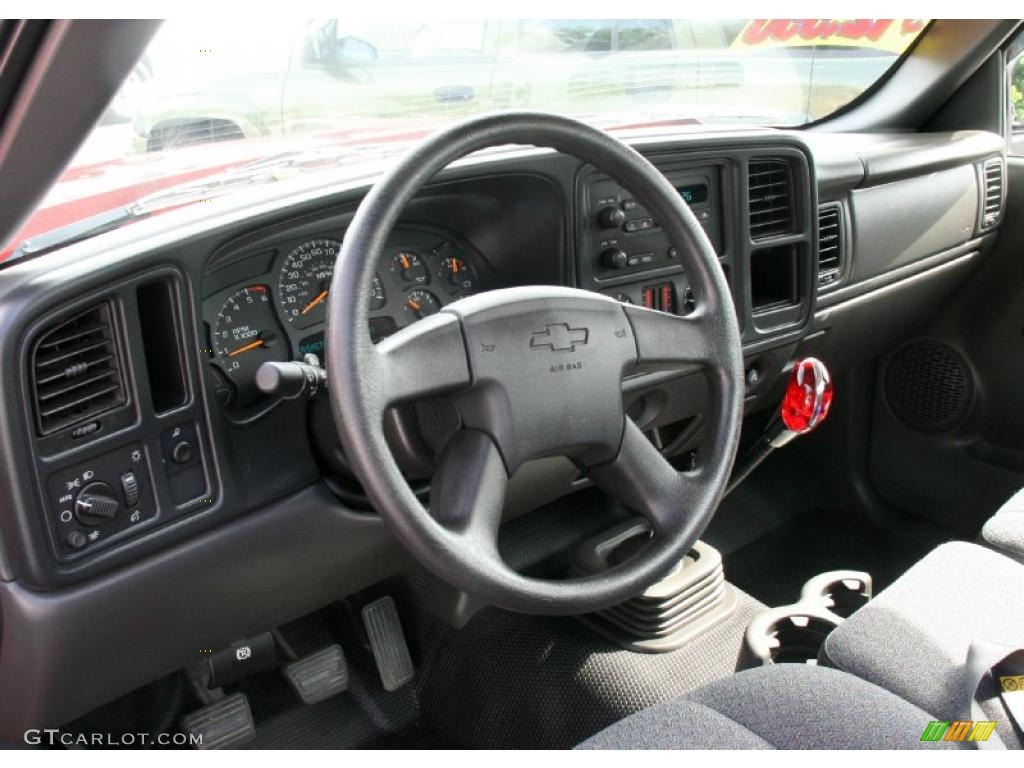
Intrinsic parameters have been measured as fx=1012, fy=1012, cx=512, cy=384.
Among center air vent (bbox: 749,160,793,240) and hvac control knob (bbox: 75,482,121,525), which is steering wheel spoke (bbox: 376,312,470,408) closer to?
hvac control knob (bbox: 75,482,121,525)

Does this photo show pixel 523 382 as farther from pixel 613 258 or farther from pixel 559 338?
pixel 613 258

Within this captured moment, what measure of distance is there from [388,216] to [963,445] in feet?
6.96

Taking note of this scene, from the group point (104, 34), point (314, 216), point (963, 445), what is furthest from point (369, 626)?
point (963, 445)

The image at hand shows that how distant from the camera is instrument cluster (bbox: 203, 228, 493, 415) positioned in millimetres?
1475

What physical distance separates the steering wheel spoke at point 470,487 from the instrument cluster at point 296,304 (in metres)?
0.35

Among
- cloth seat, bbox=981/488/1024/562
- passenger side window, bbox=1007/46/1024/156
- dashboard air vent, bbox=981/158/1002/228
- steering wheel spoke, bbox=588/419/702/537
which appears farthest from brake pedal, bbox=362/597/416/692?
passenger side window, bbox=1007/46/1024/156

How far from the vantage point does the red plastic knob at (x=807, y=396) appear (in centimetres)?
197

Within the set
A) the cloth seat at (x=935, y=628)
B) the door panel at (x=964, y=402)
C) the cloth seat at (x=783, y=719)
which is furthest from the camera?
the door panel at (x=964, y=402)

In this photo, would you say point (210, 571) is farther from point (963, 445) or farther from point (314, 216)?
point (963, 445)

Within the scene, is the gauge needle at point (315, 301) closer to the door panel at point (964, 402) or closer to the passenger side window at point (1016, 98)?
the door panel at point (964, 402)

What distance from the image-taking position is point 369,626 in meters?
2.08

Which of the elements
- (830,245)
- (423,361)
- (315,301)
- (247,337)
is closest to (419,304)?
(315,301)

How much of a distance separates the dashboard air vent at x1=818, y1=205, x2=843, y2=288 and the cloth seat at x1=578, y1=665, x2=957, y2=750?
117 centimetres

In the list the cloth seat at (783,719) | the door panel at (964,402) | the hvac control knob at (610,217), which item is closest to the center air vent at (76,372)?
the cloth seat at (783,719)
